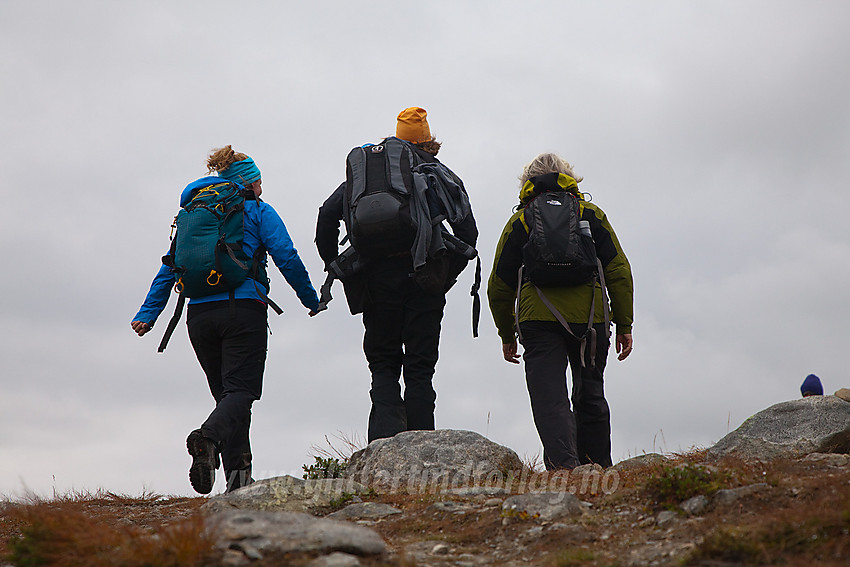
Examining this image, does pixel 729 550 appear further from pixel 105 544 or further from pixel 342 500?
pixel 342 500

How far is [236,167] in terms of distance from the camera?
24.6 ft

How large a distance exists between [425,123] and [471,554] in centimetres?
486

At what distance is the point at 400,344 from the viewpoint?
7.58m

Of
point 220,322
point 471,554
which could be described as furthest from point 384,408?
point 471,554

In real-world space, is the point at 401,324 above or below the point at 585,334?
above

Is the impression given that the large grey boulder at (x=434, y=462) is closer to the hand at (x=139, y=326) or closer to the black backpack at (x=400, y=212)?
the black backpack at (x=400, y=212)

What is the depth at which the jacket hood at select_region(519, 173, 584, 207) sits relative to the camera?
22.6 feet

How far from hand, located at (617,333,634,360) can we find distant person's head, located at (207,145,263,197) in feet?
11.4

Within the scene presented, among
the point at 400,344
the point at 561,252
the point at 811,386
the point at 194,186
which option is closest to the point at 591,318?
the point at 561,252

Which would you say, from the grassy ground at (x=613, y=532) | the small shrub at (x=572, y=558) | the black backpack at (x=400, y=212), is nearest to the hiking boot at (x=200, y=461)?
the grassy ground at (x=613, y=532)

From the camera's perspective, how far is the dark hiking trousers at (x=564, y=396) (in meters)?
6.57

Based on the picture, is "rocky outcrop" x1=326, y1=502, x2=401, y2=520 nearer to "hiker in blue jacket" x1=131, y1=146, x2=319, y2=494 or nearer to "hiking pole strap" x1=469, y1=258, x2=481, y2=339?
"hiker in blue jacket" x1=131, y1=146, x2=319, y2=494

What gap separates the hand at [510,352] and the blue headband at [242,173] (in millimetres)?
2755

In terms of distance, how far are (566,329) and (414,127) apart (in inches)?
105
